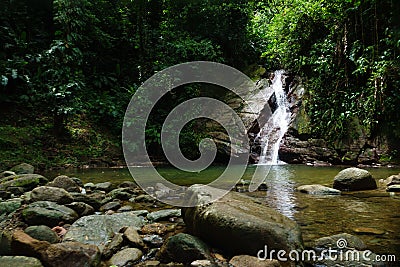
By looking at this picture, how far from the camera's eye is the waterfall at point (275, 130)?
950cm

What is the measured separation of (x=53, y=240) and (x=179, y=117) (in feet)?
27.7

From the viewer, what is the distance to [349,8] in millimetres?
8266

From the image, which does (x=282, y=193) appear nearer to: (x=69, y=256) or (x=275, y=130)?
(x=69, y=256)

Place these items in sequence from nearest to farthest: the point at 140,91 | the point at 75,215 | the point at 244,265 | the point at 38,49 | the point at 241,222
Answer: the point at 244,265 < the point at 241,222 < the point at 75,215 < the point at 38,49 < the point at 140,91

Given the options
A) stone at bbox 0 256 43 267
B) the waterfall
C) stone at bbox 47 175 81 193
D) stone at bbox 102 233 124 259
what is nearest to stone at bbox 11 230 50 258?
stone at bbox 0 256 43 267

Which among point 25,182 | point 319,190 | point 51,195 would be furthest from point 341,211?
point 25,182

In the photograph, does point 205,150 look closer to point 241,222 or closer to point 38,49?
point 38,49

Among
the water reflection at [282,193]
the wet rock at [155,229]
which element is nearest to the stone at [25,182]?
the wet rock at [155,229]

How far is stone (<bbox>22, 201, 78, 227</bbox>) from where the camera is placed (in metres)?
3.08

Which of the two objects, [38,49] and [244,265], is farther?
[38,49]

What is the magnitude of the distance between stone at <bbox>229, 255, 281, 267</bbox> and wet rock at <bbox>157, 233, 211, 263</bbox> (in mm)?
218

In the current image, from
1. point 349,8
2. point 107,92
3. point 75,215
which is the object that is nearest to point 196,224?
point 75,215

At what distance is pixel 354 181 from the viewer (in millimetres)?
4832

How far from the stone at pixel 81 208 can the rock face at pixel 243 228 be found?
Result: 5.24 feet
